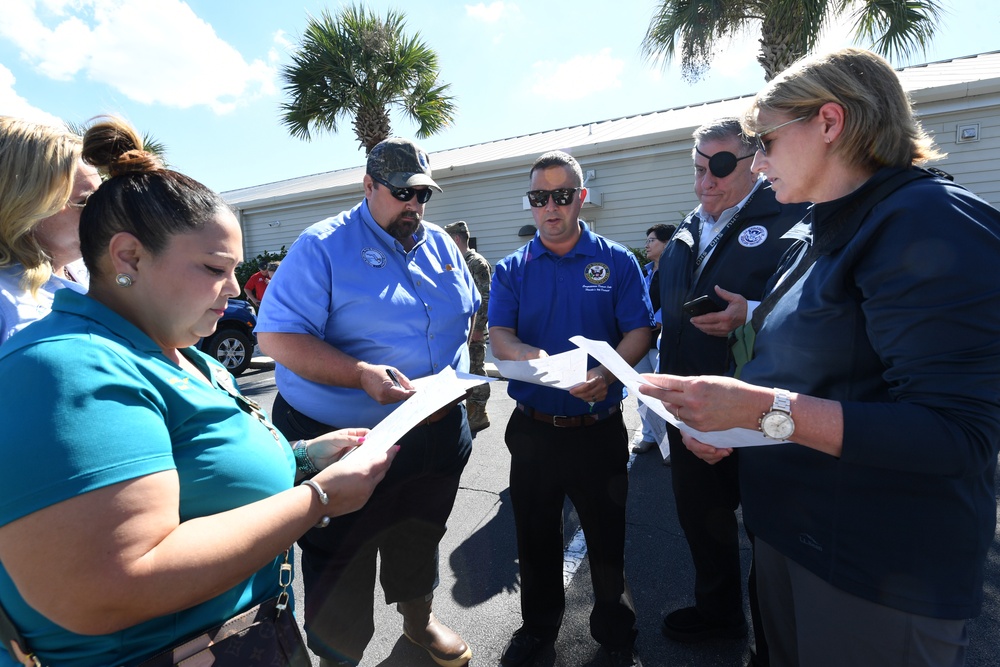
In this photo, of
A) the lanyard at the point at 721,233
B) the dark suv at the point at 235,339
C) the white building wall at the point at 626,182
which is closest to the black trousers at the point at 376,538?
the lanyard at the point at 721,233

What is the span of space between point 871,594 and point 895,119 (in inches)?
46.8

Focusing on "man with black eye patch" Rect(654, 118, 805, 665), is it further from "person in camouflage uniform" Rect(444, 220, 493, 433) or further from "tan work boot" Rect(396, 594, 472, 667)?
"person in camouflage uniform" Rect(444, 220, 493, 433)

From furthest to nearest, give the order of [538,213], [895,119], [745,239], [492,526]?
1. [492,526]
2. [538,213]
3. [745,239]
4. [895,119]

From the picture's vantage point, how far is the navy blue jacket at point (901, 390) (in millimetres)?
1174

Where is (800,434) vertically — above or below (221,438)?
below

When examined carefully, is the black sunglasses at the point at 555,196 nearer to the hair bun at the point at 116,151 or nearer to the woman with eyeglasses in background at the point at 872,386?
the woman with eyeglasses in background at the point at 872,386

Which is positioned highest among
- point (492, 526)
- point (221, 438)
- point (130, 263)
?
point (130, 263)

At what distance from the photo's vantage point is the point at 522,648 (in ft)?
8.52

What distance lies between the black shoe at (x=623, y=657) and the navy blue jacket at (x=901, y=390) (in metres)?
1.29

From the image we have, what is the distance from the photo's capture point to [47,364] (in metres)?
0.95

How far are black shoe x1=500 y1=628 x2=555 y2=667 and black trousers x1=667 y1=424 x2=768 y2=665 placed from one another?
2.67 ft

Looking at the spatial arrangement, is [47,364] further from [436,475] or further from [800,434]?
[436,475]

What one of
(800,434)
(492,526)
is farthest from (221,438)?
(492,526)

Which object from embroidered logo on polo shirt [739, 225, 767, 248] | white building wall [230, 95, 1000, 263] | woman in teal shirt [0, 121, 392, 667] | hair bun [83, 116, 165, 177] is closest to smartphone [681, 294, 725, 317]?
embroidered logo on polo shirt [739, 225, 767, 248]
